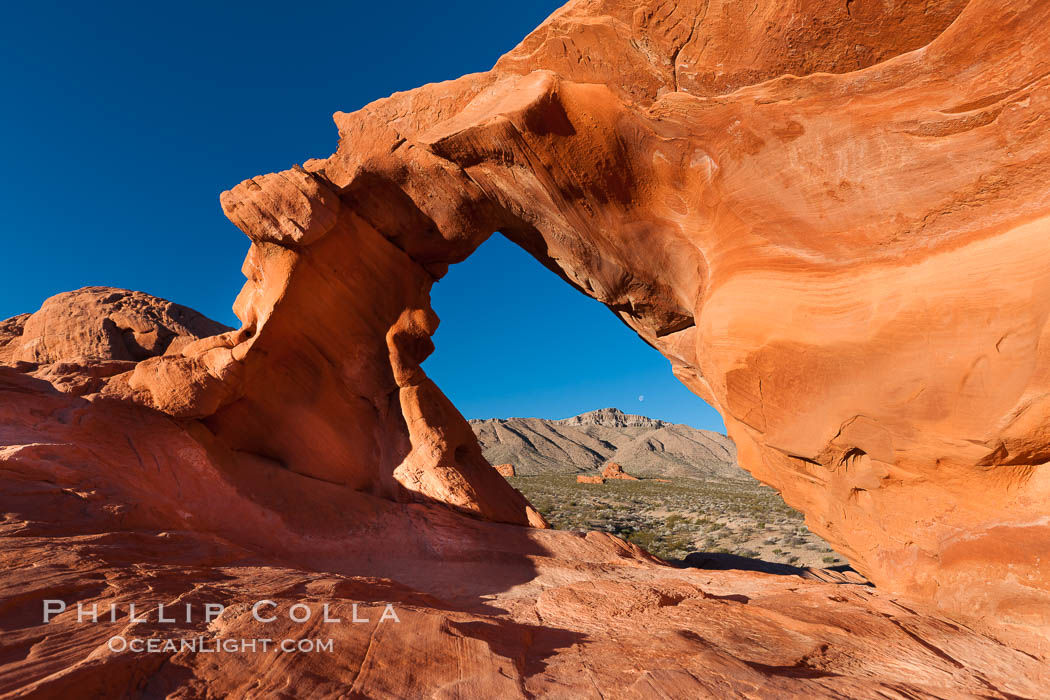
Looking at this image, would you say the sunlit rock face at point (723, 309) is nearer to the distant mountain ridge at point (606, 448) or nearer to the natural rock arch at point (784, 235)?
the natural rock arch at point (784, 235)

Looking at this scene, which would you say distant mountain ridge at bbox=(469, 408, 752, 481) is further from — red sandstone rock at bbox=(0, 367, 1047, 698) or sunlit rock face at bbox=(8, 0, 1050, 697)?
red sandstone rock at bbox=(0, 367, 1047, 698)

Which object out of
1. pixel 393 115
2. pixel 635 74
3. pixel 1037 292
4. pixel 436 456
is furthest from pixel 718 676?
pixel 393 115

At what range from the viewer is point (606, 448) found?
290 ft

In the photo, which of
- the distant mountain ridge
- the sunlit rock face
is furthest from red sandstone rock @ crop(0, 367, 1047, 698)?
the distant mountain ridge

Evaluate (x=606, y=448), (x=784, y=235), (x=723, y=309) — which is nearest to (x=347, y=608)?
(x=723, y=309)

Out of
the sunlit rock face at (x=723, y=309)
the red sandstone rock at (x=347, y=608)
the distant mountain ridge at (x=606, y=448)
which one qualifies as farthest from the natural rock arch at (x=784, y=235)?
the distant mountain ridge at (x=606, y=448)

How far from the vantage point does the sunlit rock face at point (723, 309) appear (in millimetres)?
4688

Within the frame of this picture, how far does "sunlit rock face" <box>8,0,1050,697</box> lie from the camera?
4688 millimetres

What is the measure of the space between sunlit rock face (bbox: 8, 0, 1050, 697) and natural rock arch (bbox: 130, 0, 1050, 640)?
30mm

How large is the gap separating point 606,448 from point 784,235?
Answer: 85.0 metres

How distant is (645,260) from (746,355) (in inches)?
94.1

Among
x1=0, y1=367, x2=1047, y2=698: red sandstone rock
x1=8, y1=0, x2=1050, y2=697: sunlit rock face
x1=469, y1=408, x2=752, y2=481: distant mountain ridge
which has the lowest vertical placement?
x1=0, y1=367, x2=1047, y2=698: red sandstone rock

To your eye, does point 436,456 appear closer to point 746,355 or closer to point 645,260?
point 645,260

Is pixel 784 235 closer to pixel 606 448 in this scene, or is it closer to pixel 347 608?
pixel 347 608
